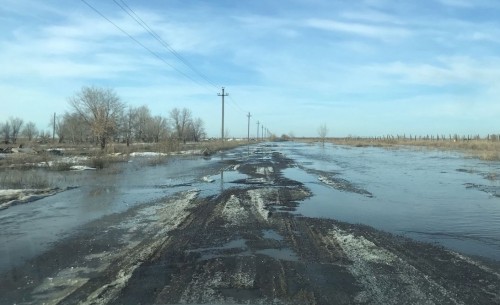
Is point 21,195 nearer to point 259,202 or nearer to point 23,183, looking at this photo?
point 23,183

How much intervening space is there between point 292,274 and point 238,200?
7.76 metres

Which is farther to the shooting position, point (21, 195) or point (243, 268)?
point (21, 195)

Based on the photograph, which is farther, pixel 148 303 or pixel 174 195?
pixel 174 195

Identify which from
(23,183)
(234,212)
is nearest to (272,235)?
(234,212)

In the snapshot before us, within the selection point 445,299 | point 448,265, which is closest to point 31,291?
→ point 445,299

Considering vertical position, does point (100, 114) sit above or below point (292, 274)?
above

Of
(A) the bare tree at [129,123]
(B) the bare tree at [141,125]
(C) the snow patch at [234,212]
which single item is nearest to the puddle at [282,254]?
(C) the snow patch at [234,212]

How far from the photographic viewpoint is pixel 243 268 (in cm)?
669

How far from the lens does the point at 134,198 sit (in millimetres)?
14789

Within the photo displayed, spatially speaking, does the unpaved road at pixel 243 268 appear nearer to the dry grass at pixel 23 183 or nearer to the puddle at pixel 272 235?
the puddle at pixel 272 235

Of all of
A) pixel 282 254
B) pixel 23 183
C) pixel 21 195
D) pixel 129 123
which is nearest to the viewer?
pixel 282 254

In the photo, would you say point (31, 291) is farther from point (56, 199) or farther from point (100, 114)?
point (100, 114)

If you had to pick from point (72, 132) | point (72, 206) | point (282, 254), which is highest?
point (72, 132)

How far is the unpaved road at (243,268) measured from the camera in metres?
5.47
